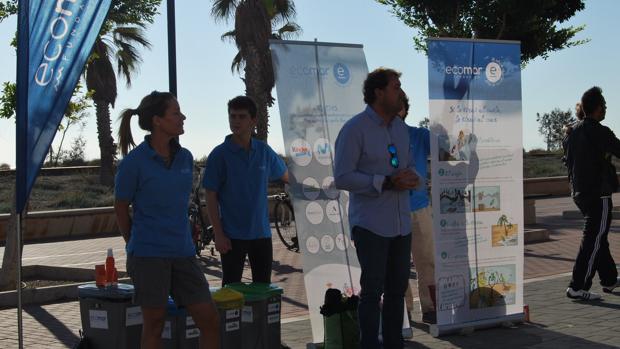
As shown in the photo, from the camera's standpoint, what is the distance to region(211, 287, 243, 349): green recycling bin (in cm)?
618

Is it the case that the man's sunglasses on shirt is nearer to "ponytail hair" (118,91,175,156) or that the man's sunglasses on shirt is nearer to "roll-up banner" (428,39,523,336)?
"roll-up banner" (428,39,523,336)

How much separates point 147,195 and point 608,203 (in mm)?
5045

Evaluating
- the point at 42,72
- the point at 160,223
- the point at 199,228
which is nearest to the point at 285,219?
the point at 199,228

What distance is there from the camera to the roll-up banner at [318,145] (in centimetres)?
682

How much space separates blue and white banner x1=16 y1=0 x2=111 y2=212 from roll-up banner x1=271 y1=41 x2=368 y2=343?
60.2 inches

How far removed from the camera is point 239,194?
6.57 metres

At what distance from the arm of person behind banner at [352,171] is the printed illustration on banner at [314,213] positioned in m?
0.86

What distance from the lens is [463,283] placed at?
7496mm

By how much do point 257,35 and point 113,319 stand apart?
74.9 feet

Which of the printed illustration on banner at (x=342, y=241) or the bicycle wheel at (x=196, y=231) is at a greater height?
the printed illustration on banner at (x=342, y=241)

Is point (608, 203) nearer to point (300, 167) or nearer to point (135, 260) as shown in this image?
point (300, 167)

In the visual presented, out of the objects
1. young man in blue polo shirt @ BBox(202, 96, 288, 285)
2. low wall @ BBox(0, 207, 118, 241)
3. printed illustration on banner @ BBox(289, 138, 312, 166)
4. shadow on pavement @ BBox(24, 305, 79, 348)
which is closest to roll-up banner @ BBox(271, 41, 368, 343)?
printed illustration on banner @ BBox(289, 138, 312, 166)

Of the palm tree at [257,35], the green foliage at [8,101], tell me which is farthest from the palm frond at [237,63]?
the green foliage at [8,101]

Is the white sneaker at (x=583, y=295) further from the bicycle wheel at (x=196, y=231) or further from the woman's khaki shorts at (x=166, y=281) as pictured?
the bicycle wheel at (x=196, y=231)
